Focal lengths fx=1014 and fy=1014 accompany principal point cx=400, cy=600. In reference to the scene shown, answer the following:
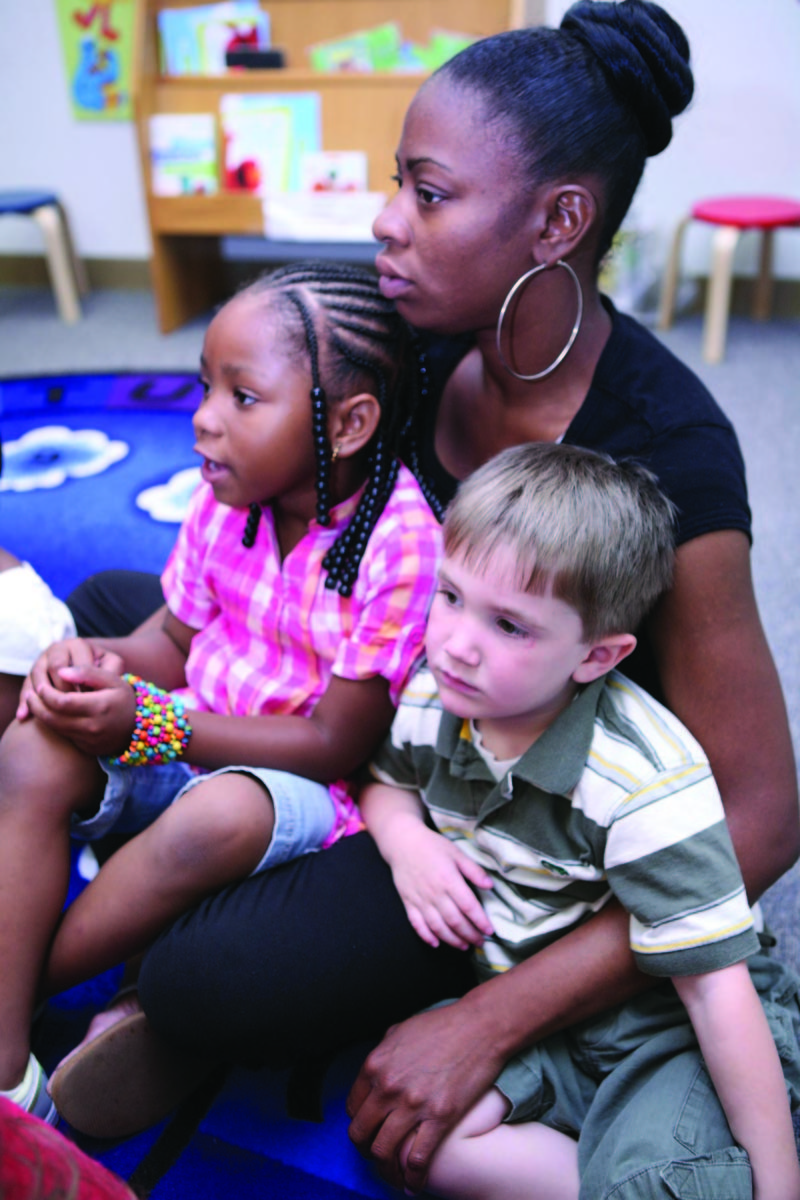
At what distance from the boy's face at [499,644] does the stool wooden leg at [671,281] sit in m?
2.47

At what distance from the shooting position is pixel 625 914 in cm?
87

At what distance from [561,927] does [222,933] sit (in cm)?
30

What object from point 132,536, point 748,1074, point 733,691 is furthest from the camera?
point 132,536

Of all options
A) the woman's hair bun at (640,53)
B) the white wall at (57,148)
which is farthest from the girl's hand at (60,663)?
the white wall at (57,148)

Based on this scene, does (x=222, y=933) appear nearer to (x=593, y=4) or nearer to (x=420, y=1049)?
(x=420, y=1049)

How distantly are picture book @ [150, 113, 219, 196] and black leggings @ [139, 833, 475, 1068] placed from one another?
256cm

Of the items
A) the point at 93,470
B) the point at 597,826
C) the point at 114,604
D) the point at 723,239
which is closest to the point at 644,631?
the point at 597,826

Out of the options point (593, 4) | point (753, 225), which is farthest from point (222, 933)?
point (753, 225)

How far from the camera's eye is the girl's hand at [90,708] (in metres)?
0.93

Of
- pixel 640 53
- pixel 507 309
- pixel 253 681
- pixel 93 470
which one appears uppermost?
pixel 640 53

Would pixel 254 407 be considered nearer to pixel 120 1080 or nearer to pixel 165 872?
pixel 165 872

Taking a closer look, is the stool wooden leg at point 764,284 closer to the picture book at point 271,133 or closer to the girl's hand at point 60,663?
the picture book at point 271,133

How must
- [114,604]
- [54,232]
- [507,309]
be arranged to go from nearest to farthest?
[507,309] → [114,604] → [54,232]

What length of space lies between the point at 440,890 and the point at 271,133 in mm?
2600
